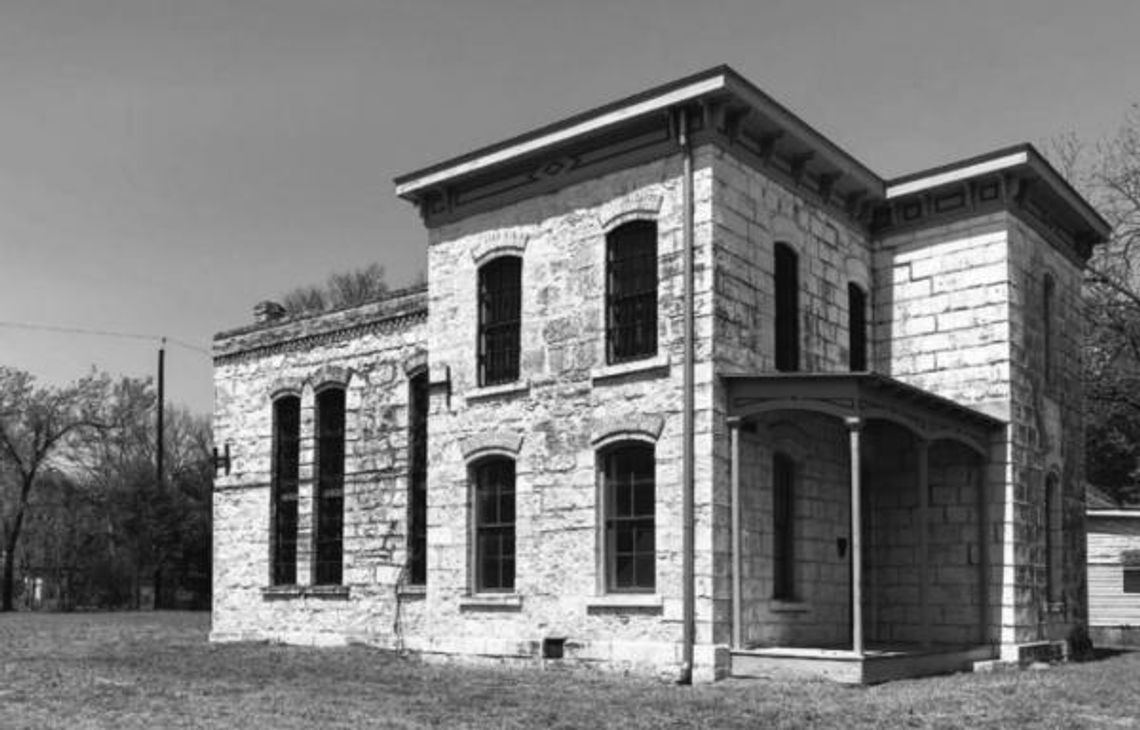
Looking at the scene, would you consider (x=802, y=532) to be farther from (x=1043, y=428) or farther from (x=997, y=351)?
(x=1043, y=428)

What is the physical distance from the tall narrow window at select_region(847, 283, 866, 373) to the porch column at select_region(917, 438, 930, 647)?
6.22 ft

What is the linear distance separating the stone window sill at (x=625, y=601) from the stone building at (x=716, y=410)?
0.05m

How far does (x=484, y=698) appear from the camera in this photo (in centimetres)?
1416

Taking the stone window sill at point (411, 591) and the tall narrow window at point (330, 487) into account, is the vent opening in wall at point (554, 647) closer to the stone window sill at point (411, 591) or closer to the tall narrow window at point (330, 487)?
the stone window sill at point (411, 591)

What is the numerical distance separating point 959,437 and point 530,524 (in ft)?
19.8

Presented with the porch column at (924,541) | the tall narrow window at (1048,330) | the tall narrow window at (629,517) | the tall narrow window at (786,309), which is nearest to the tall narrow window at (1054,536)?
the tall narrow window at (1048,330)

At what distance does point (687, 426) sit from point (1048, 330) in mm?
7833

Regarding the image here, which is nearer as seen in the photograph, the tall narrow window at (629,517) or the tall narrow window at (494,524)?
the tall narrow window at (629,517)

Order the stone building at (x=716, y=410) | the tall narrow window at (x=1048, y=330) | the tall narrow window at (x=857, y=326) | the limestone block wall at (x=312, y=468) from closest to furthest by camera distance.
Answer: the stone building at (x=716, y=410) < the tall narrow window at (x=857, y=326) < the tall narrow window at (x=1048, y=330) < the limestone block wall at (x=312, y=468)

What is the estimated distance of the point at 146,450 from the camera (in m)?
59.7

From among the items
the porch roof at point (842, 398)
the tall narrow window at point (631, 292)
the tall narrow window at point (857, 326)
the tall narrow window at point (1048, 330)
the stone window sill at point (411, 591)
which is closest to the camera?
the porch roof at point (842, 398)

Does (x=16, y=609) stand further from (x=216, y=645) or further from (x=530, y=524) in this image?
(x=530, y=524)

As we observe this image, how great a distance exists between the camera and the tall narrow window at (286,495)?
24.2 meters

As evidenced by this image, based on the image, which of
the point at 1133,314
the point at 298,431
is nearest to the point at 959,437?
the point at 298,431
